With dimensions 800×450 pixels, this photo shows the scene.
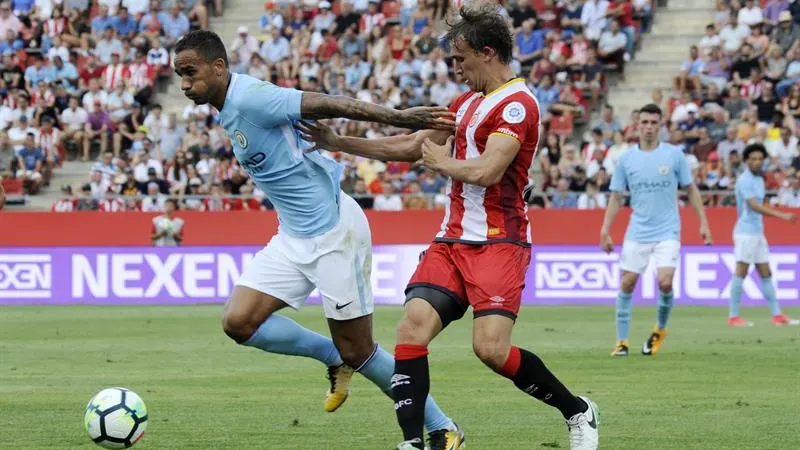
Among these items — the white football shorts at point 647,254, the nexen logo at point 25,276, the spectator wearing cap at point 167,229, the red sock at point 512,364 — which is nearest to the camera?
the red sock at point 512,364

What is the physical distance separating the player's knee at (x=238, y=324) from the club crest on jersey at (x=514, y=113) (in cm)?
223

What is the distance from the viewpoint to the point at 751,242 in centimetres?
1977

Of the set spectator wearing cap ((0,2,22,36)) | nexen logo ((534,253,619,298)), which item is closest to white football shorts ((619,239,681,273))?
nexen logo ((534,253,619,298))

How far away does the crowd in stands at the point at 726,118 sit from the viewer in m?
25.8

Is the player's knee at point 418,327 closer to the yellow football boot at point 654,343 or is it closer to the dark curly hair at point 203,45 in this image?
the dark curly hair at point 203,45

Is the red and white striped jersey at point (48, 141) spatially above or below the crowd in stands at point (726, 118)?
below

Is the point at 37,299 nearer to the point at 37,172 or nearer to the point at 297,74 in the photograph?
the point at 37,172

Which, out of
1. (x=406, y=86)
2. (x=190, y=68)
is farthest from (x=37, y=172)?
(x=190, y=68)

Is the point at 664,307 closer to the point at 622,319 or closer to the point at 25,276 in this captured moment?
the point at 622,319

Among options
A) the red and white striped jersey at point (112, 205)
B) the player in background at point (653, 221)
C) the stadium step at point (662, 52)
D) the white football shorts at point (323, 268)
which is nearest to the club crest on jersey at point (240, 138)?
the white football shorts at point (323, 268)

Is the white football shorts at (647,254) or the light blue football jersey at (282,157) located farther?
the white football shorts at (647,254)

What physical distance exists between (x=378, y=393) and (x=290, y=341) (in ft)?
9.27

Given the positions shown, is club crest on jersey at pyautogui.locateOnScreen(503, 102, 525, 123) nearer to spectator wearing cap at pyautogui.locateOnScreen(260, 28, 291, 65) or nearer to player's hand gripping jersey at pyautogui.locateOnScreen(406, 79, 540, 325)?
player's hand gripping jersey at pyautogui.locateOnScreen(406, 79, 540, 325)

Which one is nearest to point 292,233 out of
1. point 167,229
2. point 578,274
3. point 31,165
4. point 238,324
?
point 238,324
